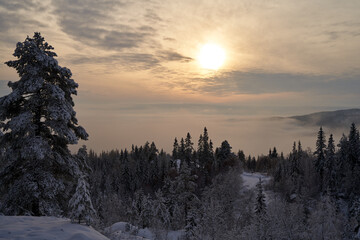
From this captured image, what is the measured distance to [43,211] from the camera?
14453 mm

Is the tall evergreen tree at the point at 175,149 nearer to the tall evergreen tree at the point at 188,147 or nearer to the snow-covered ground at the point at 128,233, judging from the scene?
the tall evergreen tree at the point at 188,147

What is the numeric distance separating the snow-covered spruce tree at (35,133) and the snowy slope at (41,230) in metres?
2.29

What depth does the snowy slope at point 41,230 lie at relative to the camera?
33.2 ft

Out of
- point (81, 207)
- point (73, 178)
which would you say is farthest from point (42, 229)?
point (73, 178)

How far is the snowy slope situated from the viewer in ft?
33.2

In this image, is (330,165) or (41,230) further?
(330,165)

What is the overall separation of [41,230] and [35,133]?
6205 millimetres

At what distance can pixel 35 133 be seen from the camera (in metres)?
14.9

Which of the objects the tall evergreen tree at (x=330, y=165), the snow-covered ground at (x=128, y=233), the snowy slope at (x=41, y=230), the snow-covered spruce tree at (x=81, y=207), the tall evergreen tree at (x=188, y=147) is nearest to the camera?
the snowy slope at (x=41, y=230)

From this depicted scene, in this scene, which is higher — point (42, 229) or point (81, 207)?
point (81, 207)

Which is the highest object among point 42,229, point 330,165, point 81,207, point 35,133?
point 35,133

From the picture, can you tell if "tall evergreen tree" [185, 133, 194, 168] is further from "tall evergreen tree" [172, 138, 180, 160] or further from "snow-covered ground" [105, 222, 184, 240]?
"snow-covered ground" [105, 222, 184, 240]

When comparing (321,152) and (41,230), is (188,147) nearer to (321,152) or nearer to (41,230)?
(321,152)

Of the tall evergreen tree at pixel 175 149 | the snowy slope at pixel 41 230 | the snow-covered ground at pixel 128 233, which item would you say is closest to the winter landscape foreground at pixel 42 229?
the snowy slope at pixel 41 230
